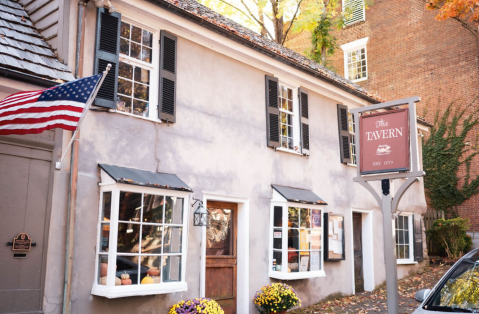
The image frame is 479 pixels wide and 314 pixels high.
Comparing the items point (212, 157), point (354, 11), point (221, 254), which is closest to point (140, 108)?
point (212, 157)

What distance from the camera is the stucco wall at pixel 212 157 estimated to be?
6.45 meters

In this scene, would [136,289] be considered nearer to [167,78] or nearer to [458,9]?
[167,78]

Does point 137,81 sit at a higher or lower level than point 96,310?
higher

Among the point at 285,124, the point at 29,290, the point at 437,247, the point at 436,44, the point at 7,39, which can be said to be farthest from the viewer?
the point at 436,44

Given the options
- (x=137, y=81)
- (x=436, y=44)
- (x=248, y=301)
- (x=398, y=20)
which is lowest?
(x=248, y=301)

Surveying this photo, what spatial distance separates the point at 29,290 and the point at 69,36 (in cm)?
352

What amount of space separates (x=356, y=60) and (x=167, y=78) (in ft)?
53.3

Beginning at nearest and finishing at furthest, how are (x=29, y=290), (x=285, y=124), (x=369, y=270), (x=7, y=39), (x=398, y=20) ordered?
(x=29, y=290) < (x=7, y=39) < (x=285, y=124) < (x=369, y=270) < (x=398, y=20)

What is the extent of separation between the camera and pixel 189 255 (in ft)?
25.3

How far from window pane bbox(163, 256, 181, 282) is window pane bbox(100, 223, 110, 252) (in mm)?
927

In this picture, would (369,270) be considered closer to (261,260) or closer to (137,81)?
(261,260)

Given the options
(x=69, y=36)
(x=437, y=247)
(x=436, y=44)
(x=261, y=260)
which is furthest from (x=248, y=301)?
(x=436, y=44)

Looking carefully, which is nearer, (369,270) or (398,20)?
(369,270)

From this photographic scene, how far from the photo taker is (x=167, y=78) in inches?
302
